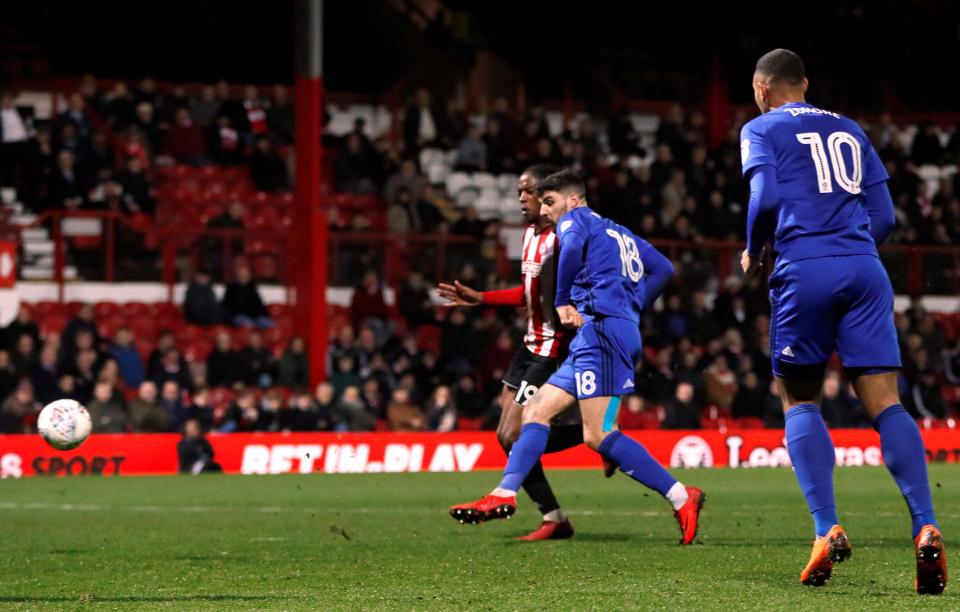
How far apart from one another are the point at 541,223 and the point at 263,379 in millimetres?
11157

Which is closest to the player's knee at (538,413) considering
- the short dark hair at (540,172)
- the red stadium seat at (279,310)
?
the short dark hair at (540,172)

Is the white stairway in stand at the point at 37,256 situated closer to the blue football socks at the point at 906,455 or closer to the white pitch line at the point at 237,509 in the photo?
the white pitch line at the point at 237,509

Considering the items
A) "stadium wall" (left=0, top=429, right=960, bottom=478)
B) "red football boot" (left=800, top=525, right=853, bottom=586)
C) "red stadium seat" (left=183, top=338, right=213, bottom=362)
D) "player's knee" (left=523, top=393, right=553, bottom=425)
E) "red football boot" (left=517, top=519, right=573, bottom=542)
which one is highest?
"player's knee" (left=523, top=393, right=553, bottom=425)

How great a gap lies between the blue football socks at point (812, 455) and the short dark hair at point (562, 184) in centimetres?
316

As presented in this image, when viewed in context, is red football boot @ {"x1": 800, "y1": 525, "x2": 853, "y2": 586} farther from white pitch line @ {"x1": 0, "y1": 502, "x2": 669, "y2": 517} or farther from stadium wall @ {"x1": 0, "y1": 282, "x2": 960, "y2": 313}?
stadium wall @ {"x1": 0, "y1": 282, "x2": 960, "y2": 313}

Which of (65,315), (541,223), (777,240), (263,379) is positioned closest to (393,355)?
(263,379)

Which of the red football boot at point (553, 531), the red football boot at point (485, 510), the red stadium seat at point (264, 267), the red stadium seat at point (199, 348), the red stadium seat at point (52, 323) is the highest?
the red stadium seat at point (264, 267)

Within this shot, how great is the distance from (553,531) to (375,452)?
355 inches

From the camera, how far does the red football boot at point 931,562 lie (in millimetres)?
6070

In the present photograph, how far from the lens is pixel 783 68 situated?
6.80 meters

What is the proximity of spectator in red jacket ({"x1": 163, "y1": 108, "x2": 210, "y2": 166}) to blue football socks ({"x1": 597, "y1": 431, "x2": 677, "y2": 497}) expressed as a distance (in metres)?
15.6

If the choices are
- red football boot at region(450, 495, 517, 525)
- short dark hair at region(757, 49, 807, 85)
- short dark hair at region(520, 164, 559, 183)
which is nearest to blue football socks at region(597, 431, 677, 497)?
red football boot at region(450, 495, 517, 525)

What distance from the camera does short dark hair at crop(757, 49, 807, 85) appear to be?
22.3ft

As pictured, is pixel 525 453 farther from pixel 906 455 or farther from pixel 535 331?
pixel 906 455
